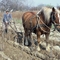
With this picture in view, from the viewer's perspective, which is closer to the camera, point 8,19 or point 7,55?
point 7,55

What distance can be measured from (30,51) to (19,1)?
154 feet

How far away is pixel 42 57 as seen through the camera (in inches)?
273

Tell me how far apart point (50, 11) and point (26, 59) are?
2.43m

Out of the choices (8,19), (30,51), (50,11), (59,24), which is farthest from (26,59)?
(8,19)

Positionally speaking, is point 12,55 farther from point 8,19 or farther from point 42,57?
point 8,19

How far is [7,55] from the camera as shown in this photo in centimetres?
738

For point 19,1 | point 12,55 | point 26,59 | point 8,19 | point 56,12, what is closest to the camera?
point 26,59

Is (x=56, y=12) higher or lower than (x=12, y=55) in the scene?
higher

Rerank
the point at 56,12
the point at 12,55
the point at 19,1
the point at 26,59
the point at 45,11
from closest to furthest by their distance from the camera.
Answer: the point at 26,59
the point at 12,55
the point at 56,12
the point at 45,11
the point at 19,1

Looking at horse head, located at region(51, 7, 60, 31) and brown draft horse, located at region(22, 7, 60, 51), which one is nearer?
horse head, located at region(51, 7, 60, 31)

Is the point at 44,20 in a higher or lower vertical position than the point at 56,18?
lower

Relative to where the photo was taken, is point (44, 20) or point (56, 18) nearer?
point (56, 18)

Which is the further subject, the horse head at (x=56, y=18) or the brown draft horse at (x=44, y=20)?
the brown draft horse at (x=44, y=20)

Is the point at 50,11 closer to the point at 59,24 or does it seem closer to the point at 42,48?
the point at 59,24
